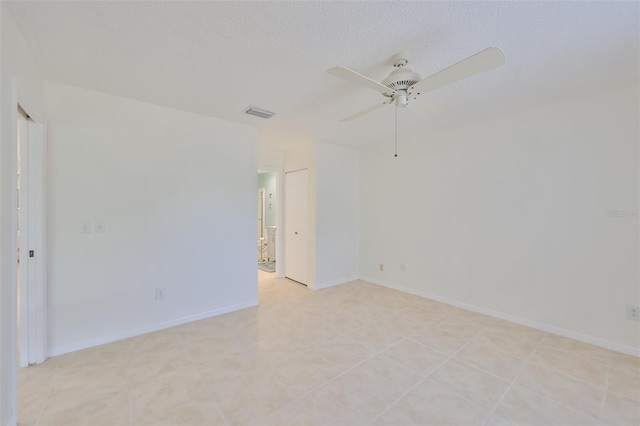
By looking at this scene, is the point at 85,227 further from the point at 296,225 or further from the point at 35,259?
the point at 296,225

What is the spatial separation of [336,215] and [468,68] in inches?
129

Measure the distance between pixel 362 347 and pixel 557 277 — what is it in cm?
220

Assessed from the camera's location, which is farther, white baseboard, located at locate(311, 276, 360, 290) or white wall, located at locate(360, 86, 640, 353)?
white baseboard, located at locate(311, 276, 360, 290)

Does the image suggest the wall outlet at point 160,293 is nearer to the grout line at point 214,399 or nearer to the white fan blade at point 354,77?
the grout line at point 214,399

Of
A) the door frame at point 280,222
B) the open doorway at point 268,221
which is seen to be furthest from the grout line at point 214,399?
the open doorway at point 268,221

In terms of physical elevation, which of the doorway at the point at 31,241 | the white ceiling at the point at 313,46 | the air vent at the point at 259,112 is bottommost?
the doorway at the point at 31,241

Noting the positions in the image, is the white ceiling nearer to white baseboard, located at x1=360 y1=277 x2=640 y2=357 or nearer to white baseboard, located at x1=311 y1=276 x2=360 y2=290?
white baseboard, located at x1=360 y1=277 x2=640 y2=357

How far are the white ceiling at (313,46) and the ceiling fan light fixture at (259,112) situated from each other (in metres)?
0.13

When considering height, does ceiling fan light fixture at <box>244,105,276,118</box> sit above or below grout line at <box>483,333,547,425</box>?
above

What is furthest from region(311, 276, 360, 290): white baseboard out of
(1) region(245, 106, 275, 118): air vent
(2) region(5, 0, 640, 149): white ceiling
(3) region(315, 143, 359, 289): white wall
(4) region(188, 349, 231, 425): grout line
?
(2) region(5, 0, 640, 149): white ceiling

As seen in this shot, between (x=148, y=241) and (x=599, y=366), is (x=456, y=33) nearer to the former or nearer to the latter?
(x=599, y=366)

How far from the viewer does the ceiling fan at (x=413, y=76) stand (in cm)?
154

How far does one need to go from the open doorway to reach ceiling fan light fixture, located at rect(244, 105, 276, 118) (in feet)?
10.1

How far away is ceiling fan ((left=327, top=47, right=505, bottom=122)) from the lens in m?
1.54
